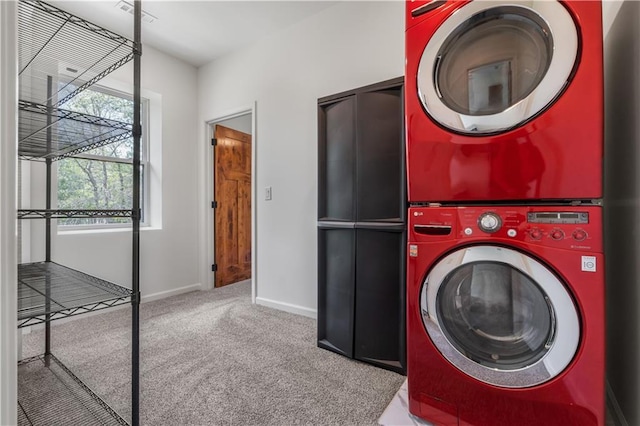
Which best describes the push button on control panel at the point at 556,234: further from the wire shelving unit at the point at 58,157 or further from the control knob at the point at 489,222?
the wire shelving unit at the point at 58,157

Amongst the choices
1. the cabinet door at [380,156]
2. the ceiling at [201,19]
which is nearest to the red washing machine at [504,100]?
the cabinet door at [380,156]

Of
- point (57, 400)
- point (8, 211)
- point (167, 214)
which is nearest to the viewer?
point (8, 211)

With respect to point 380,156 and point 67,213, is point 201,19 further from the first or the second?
point 67,213

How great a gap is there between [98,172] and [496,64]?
3.06m

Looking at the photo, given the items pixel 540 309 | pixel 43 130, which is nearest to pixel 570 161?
pixel 540 309

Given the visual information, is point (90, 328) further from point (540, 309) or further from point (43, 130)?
point (540, 309)

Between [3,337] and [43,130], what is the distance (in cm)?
131

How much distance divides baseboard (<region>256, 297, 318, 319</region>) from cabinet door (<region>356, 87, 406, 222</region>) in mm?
1127

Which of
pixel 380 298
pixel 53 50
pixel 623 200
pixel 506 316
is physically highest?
pixel 53 50

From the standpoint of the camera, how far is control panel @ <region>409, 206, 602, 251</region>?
2.95 feet

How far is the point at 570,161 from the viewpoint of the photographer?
3.05 feet

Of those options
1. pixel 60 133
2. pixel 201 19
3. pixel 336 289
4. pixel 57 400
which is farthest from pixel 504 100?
pixel 201 19

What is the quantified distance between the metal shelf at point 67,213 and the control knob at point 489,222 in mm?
1245

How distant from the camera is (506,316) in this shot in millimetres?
1059
